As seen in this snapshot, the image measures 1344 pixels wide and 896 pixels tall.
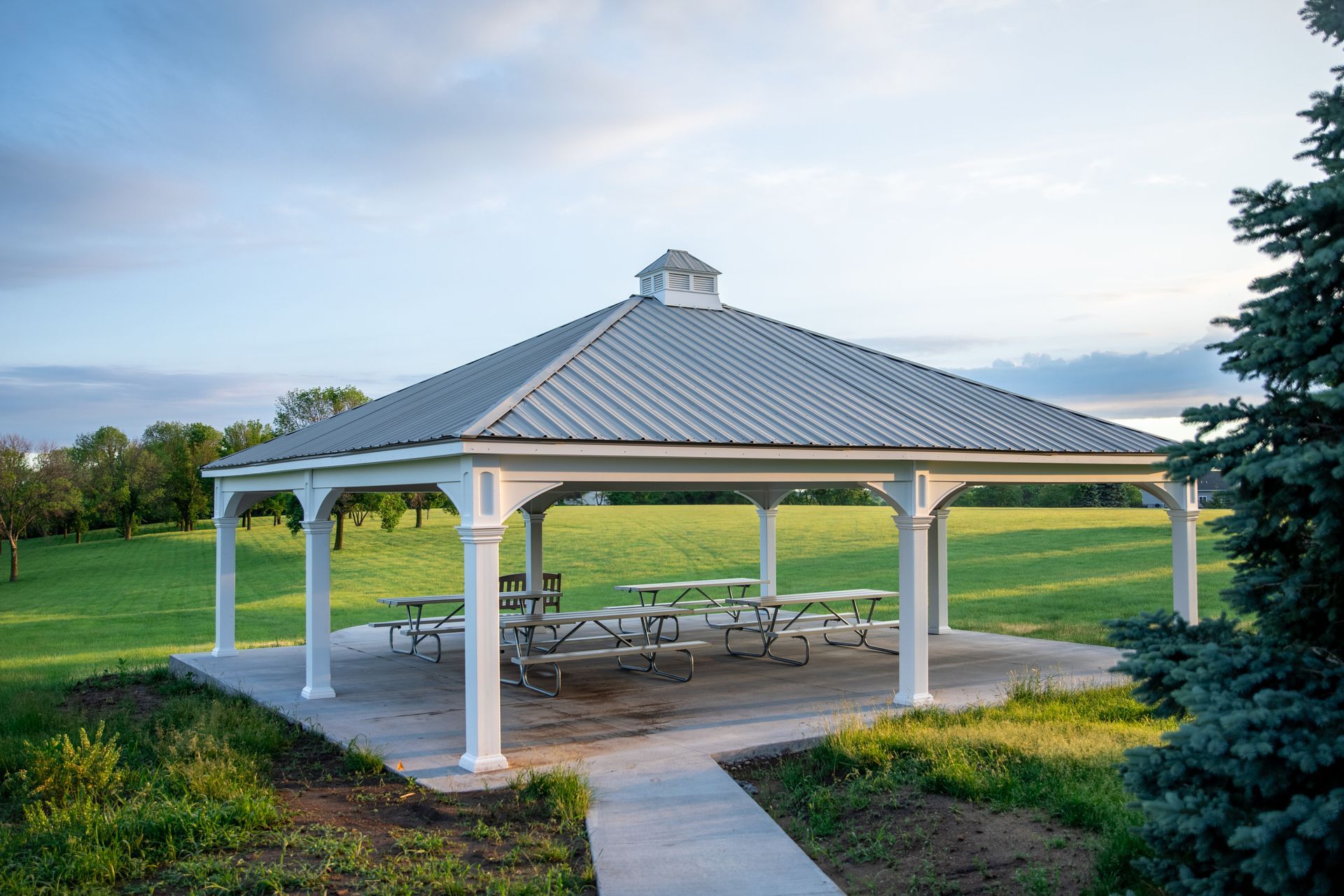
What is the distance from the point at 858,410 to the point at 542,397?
3.78m

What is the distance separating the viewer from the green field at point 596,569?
77.4ft

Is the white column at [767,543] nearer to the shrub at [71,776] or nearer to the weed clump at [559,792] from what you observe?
the weed clump at [559,792]

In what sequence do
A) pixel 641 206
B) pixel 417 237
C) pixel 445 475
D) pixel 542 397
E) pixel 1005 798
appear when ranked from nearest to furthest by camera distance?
pixel 1005 798
pixel 445 475
pixel 542 397
pixel 641 206
pixel 417 237

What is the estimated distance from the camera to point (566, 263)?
16.2 metres

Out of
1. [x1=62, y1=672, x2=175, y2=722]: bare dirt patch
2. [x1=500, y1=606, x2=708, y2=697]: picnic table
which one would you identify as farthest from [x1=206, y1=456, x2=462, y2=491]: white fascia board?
[x1=62, y1=672, x2=175, y2=722]: bare dirt patch

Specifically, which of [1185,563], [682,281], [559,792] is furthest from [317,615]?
[1185,563]

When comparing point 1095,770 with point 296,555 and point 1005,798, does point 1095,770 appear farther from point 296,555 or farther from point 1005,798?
point 296,555

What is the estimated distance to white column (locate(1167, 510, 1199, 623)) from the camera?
12.5 m

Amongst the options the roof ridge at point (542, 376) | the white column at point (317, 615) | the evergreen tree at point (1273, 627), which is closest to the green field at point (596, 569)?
the white column at point (317, 615)

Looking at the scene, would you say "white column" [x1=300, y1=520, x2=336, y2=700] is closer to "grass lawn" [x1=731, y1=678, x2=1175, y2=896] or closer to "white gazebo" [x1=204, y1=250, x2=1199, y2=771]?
"white gazebo" [x1=204, y1=250, x2=1199, y2=771]

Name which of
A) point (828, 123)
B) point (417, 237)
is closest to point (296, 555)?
point (417, 237)

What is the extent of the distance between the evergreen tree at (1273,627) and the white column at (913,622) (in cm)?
543

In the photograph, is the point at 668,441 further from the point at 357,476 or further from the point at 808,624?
the point at 808,624

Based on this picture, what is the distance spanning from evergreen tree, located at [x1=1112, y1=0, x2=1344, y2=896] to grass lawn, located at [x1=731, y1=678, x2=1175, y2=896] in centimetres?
102
